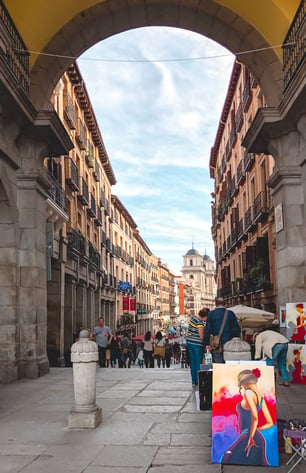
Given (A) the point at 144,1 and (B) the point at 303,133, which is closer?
(B) the point at 303,133

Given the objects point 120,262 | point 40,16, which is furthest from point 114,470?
point 120,262

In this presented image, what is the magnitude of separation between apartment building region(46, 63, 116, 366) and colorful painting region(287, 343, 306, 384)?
747 centimetres

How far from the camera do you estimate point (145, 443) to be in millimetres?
5832

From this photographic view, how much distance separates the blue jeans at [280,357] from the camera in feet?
31.9

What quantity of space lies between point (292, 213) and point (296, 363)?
3362 mm

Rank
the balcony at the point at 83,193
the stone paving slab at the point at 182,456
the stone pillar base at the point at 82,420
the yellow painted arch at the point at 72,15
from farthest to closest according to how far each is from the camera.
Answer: the balcony at the point at 83,193 → the yellow painted arch at the point at 72,15 → the stone pillar base at the point at 82,420 → the stone paving slab at the point at 182,456

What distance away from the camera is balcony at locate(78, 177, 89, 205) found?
2630 cm

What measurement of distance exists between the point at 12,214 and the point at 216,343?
573 centimetres

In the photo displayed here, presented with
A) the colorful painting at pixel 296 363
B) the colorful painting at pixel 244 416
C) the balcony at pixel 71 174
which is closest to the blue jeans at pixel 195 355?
the colorful painting at pixel 296 363

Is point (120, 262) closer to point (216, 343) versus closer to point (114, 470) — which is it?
point (216, 343)

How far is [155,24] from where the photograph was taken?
13797mm

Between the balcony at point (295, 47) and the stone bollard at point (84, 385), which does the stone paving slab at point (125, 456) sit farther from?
the balcony at point (295, 47)

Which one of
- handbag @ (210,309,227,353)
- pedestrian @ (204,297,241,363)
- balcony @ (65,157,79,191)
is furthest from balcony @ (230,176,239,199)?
handbag @ (210,309,227,353)

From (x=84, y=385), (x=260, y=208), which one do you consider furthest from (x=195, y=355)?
(x=260, y=208)
